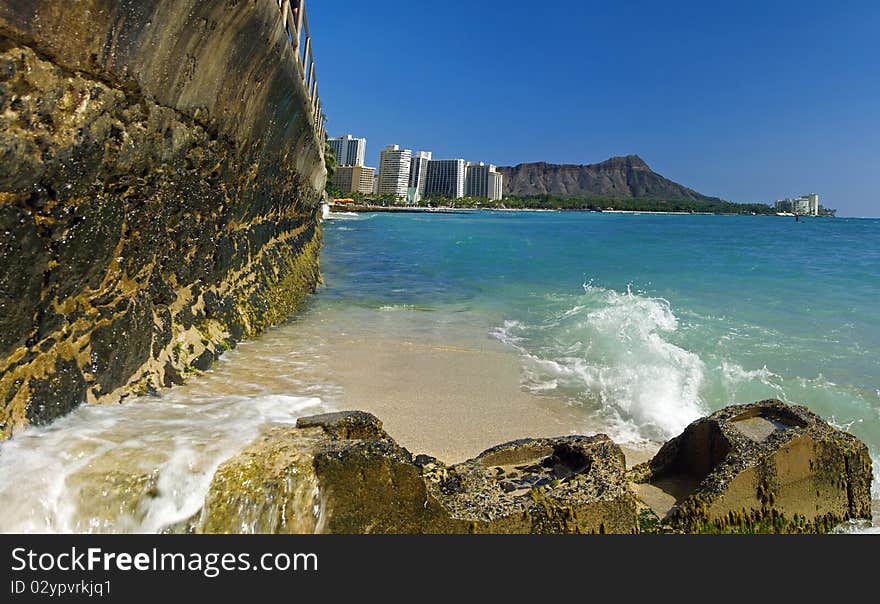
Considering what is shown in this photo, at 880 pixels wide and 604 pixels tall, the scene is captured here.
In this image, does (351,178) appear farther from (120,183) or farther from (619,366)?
(120,183)

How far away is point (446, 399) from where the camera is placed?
18.6 feet

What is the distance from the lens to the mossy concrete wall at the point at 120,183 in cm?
299

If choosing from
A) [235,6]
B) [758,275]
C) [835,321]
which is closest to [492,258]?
[758,275]

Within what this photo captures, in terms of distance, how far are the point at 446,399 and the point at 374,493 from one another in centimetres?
314

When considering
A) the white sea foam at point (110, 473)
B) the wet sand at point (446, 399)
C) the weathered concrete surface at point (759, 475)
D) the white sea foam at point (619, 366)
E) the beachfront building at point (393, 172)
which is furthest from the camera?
the beachfront building at point (393, 172)

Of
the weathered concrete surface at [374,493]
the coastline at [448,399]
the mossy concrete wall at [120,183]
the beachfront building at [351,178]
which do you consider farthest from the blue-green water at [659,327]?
the beachfront building at [351,178]

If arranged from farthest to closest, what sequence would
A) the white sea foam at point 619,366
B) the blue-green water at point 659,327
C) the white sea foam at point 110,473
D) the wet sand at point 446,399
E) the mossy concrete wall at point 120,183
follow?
the blue-green water at point 659,327 → the white sea foam at point 619,366 → the wet sand at point 446,399 → the mossy concrete wall at point 120,183 → the white sea foam at point 110,473

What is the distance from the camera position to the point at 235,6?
14.6 feet

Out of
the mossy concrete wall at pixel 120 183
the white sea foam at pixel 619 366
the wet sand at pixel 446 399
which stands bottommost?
the wet sand at pixel 446 399

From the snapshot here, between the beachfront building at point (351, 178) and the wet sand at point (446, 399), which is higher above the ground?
the beachfront building at point (351, 178)

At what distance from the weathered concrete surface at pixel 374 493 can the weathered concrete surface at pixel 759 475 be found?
61 cm

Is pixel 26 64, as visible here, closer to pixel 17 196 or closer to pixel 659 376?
pixel 17 196

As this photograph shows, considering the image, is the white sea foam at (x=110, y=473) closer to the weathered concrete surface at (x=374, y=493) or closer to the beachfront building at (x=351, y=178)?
the weathered concrete surface at (x=374, y=493)

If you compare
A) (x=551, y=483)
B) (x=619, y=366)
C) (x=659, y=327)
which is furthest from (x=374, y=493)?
(x=659, y=327)
